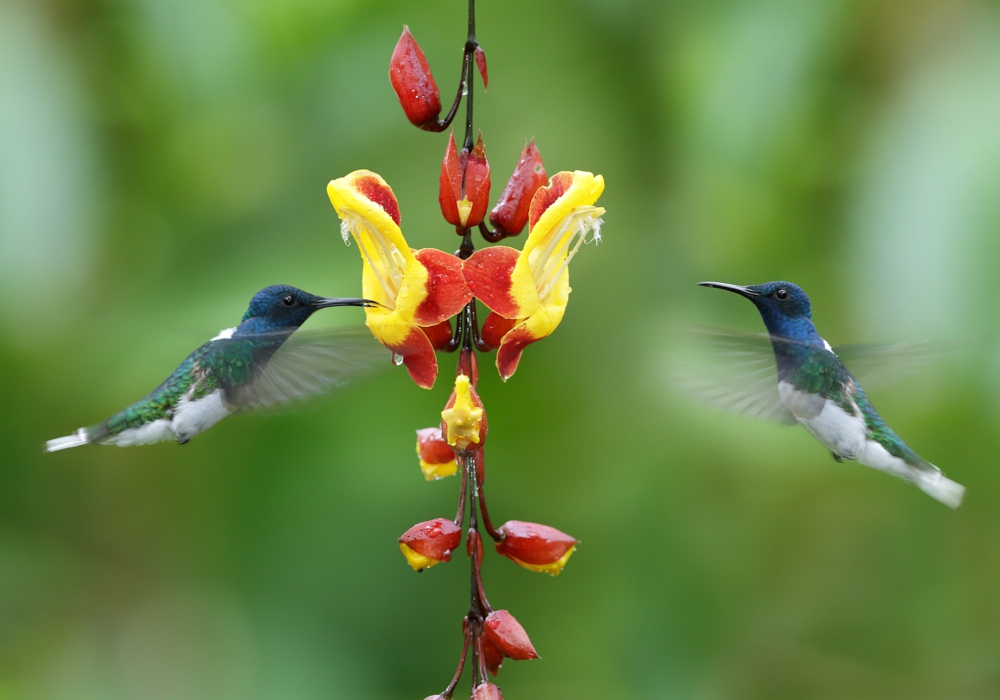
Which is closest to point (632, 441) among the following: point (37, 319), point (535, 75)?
point (535, 75)

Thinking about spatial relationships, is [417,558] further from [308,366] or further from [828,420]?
[828,420]

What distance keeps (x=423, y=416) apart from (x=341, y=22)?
1097 mm

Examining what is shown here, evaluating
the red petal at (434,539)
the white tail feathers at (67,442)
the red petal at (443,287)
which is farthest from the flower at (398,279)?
the white tail feathers at (67,442)

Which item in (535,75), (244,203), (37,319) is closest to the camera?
(37,319)

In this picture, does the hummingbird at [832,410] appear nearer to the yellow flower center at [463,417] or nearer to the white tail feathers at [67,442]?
the yellow flower center at [463,417]

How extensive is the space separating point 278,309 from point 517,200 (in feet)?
1.54

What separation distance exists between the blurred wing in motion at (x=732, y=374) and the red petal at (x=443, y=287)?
380 millimetres

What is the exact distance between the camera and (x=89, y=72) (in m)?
2.21

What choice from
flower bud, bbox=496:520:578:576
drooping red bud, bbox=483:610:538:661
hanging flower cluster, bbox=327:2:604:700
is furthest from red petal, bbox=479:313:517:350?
drooping red bud, bbox=483:610:538:661

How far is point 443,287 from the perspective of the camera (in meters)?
1.24

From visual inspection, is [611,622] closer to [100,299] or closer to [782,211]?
[782,211]

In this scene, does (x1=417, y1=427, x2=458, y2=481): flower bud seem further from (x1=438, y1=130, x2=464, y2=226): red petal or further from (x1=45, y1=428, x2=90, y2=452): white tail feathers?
(x1=45, y1=428, x2=90, y2=452): white tail feathers

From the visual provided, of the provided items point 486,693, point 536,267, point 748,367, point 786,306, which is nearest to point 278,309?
point 536,267

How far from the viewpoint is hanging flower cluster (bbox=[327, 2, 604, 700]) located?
1.15m
